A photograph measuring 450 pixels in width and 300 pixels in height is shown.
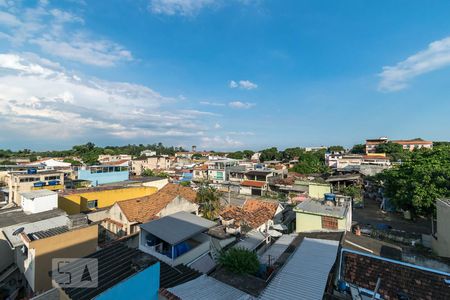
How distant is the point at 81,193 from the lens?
24.1m

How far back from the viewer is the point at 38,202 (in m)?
17.0

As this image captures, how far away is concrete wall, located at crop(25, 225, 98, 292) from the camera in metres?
11.3

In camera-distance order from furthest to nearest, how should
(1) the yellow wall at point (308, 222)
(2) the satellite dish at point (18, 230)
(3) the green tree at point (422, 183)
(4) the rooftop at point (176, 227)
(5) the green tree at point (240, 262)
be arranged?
(3) the green tree at point (422, 183)
(1) the yellow wall at point (308, 222)
(2) the satellite dish at point (18, 230)
(4) the rooftop at point (176, 227)
(5) the green tree at point (240, 262)

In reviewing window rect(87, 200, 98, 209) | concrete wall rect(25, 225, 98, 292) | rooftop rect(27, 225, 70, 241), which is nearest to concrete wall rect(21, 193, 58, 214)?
rooftop rect(27, 225, 70, 241)

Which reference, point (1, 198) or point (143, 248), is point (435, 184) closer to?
point (143, 248)

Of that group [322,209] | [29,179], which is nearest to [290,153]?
[322,209]

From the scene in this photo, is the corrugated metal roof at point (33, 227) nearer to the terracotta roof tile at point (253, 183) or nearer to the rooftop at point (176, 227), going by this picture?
the rooftop at point (176, 227)

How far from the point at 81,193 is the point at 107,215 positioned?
21.0 ft

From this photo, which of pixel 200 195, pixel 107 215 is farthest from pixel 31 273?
pixel 200 195

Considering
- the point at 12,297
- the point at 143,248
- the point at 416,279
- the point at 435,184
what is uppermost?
the point at 435,184

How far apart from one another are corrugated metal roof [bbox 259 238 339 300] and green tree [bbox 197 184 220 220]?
42.2ft

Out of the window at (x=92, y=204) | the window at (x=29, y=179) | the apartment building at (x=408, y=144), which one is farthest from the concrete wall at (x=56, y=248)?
the apartment building at (x=408, y=144)

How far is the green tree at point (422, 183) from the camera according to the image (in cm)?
1698

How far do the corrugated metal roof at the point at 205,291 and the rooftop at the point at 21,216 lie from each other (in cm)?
1429
